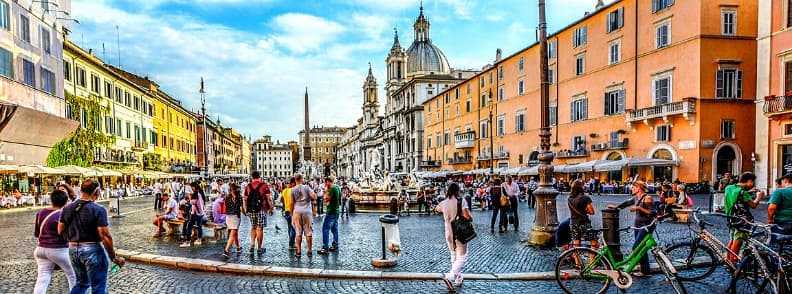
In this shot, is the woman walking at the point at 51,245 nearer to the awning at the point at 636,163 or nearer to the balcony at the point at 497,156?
the awning at the point at 636,163

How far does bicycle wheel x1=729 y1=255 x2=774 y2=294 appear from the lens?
5.81 meters

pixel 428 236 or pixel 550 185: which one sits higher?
pixel 550 185

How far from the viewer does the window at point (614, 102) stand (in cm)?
3067

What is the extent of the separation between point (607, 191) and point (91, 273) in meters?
29.2

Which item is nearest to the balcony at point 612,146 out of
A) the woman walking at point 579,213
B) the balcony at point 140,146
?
the woman walking at point 579,213

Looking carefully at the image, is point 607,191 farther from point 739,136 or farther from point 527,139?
point 527,139

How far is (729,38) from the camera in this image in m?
25.2

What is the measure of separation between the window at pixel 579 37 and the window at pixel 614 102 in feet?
16.0

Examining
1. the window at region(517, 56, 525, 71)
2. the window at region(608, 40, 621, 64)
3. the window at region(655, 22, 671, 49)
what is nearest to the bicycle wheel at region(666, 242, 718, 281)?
the window at region(655, 22, 671, 49)

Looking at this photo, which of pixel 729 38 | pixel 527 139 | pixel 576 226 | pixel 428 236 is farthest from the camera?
pixel 527 139

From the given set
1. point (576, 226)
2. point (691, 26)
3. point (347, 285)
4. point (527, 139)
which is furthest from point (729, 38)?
point (347, 285)

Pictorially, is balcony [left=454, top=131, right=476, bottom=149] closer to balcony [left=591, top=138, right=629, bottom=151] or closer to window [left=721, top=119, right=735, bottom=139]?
balcony [left=591, top=138, right=629, bottom=151]

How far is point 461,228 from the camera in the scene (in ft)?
21.5

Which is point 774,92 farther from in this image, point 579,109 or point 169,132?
point 169,132
